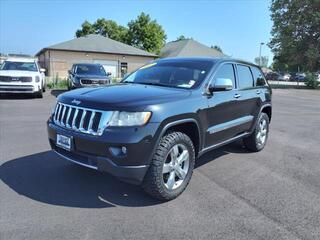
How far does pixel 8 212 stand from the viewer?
12.9 feet

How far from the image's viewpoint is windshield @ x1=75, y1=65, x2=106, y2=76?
59.4ft

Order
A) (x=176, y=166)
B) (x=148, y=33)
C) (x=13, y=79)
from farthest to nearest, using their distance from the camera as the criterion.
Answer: (x=148, y=33)
(x=13, y=79)
(x=176, y=166)

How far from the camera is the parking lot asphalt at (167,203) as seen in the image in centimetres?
366

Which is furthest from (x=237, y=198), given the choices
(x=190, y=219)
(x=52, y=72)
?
(x=52, y=72)

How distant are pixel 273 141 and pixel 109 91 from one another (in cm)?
495

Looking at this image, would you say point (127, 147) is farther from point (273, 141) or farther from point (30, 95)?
point (30, 95)

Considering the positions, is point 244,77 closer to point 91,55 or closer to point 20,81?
point 20,81

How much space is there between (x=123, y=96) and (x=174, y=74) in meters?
1.38

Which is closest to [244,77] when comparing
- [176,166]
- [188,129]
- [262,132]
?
[262,132]

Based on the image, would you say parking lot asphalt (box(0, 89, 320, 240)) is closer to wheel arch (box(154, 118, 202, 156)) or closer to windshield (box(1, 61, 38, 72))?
wheel arch (box(154, 118, 202, 156))

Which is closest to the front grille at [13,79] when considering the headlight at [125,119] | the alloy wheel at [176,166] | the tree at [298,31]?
the alloy wheel at [176,166]

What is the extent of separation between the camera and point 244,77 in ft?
20.9

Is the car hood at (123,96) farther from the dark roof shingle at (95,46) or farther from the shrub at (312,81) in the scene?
the dark roof shingle at (95,46)

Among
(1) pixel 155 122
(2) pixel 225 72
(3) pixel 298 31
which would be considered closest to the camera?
(1) pixel 155 122
